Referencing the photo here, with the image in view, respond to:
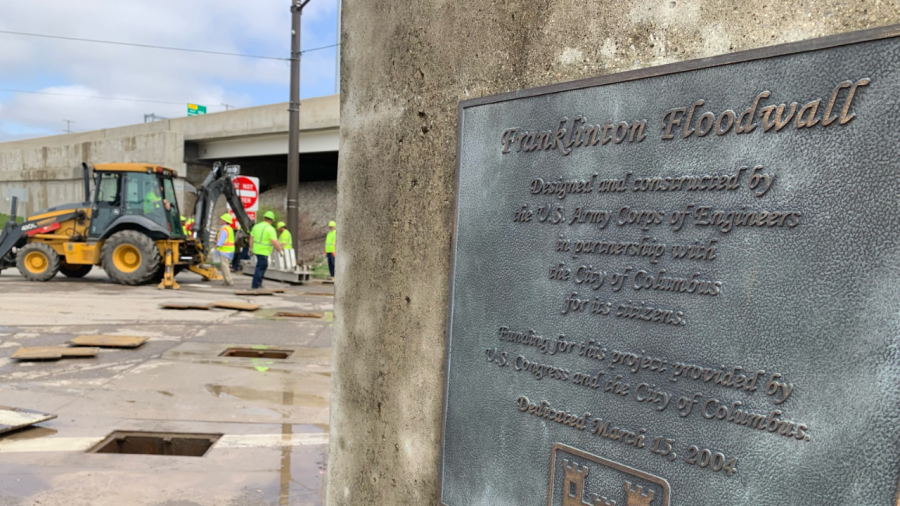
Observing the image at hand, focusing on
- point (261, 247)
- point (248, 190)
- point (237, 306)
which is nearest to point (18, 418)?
point (237, 306)

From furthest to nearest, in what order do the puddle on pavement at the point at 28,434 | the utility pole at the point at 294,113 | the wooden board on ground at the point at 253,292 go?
1. the utility pole at the point at 294,113
2. the wooden board on ground at the point at 253,292
3. the puddle on pavement at the point at 28,434

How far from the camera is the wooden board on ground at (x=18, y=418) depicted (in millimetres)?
4578

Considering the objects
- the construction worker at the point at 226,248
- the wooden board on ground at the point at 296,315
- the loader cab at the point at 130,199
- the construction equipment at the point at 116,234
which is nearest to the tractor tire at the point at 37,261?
the construction equipment at the point at 116,234

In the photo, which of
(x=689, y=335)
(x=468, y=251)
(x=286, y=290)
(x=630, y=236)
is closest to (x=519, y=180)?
(x=468, y=251)

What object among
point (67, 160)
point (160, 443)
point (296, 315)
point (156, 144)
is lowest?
point (160, 443)

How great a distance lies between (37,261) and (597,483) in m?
16.8

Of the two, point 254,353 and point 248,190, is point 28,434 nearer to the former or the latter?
point 254,353

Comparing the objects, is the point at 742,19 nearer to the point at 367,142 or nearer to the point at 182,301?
the point at 367,142

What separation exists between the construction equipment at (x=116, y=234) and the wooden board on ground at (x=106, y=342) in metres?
6.99

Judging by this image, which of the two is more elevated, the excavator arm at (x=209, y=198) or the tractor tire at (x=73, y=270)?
the excavator arm at (x=209, y=198)

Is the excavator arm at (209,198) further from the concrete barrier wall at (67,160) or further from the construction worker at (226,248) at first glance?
the concrete barrier wall at (67,160)

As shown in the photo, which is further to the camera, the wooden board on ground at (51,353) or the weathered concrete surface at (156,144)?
the weathered concrete surface at (156,144)

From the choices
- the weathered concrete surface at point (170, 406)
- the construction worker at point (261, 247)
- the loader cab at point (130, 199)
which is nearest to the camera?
the weathered concrete surface at point (170, 406)

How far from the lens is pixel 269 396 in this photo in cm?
590
